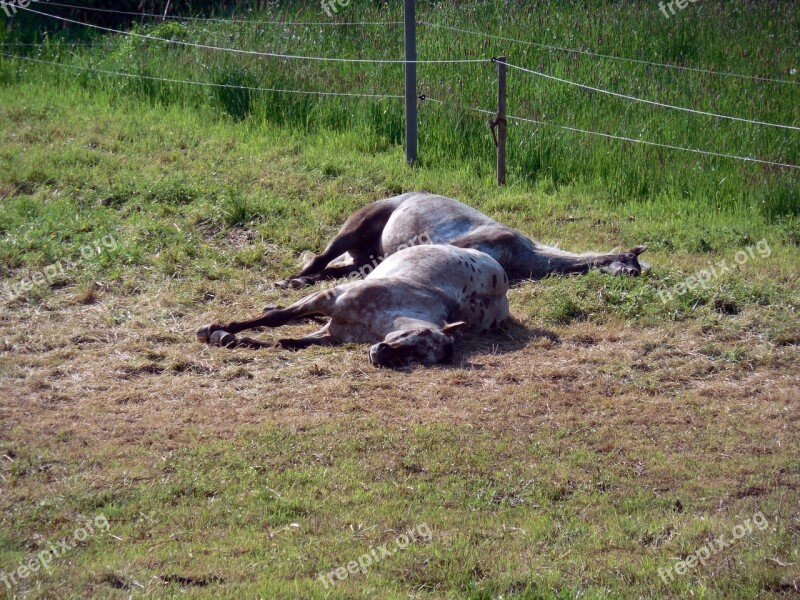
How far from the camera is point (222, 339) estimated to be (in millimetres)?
6824

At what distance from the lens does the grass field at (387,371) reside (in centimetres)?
413

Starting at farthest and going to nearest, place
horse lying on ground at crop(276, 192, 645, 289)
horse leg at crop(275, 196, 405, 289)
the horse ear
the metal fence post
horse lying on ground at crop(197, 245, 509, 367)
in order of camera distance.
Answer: the metal fence post
horse leg at crop(275, 196, 405, 289)
horse lying on ground at crop(276, 192, 645, 289)
the horse ear
horse lying on ground at crop(197, 245, 509, 367)

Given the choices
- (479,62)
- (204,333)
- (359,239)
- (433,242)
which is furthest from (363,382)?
(479,62)

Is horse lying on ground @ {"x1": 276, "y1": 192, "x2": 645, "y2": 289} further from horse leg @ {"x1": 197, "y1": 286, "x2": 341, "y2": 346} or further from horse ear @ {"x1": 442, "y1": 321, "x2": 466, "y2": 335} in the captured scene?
horse ear @ {"x1": 442, "y1": 321, "x2": 466, "y2": 335}

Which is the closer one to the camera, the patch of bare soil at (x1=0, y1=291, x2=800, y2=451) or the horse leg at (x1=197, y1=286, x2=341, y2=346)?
the patch of bare soil at (x1=0, y1=291, x2=800, y2=451)

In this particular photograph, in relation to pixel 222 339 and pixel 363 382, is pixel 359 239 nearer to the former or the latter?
pixel 222 339

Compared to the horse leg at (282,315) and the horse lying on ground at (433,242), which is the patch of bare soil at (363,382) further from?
the horse lying on ground at (433,242)

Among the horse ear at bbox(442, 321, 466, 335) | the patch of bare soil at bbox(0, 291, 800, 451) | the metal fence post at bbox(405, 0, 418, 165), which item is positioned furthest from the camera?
the metal fence post at bbox(405, 0, 418, 165)

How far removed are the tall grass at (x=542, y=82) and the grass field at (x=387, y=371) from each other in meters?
0.04

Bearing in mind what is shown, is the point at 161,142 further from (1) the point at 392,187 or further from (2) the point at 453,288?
(2) the point at 453,288

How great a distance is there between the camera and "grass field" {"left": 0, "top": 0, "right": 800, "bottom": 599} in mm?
4129

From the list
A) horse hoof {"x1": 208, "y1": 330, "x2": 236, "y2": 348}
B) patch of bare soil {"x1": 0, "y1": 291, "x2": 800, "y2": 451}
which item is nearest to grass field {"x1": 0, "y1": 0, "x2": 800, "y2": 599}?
patch of bare soil {"x1": 0, "y1": 291, "x2": 800, "y2": 451}

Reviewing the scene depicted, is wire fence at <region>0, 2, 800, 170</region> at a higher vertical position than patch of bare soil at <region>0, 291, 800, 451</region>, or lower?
higher

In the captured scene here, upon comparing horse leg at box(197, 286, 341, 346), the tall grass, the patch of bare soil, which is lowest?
the patch of bare soil
